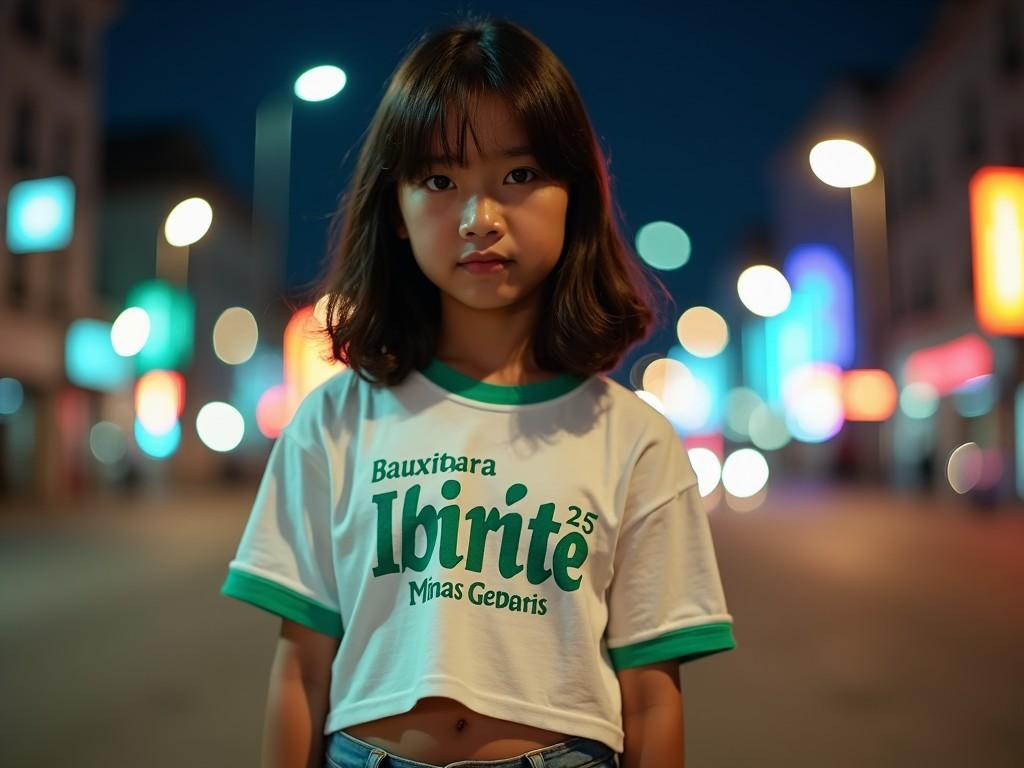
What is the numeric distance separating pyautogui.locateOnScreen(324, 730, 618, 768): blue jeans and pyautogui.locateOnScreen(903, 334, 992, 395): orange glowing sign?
21112 mm

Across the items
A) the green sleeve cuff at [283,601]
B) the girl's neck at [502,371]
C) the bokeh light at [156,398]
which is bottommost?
the green sleeve cuff at [283,601]

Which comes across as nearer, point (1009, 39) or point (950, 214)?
point (1009, 39)

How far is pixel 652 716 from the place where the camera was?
4.82 ft

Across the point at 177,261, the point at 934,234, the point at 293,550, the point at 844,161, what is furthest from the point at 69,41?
the point at 293,550

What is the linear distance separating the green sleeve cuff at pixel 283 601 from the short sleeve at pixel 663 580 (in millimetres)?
442

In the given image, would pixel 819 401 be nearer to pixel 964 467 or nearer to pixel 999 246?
pixel 964 467

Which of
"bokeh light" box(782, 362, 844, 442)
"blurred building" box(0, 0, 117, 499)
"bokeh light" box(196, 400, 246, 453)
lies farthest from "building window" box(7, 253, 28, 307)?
"bokeh light" box(782, 362, 844, 442)

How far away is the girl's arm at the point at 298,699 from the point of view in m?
1.49

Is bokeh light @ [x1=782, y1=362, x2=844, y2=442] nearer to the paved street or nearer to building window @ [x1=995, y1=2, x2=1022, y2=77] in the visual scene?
building window @ [x1=995, y1=2, x2=1022, y2=77]

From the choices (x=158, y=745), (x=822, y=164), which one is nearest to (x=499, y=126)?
(x=158, y=745)

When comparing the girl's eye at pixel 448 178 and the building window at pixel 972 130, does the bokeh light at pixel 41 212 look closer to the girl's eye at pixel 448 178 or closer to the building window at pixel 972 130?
the girl's eye at pixel 448 178

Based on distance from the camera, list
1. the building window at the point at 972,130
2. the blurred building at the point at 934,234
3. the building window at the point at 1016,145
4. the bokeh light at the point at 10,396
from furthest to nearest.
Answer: the building window at the point at 972,130 < the bokeh light at the point at 10,396 < the blurred building at the point at 934,234 < the building window at the point at 1016,145

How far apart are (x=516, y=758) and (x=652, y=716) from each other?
8.8 inches

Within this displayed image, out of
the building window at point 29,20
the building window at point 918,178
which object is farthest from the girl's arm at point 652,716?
the building window at point 918,178
